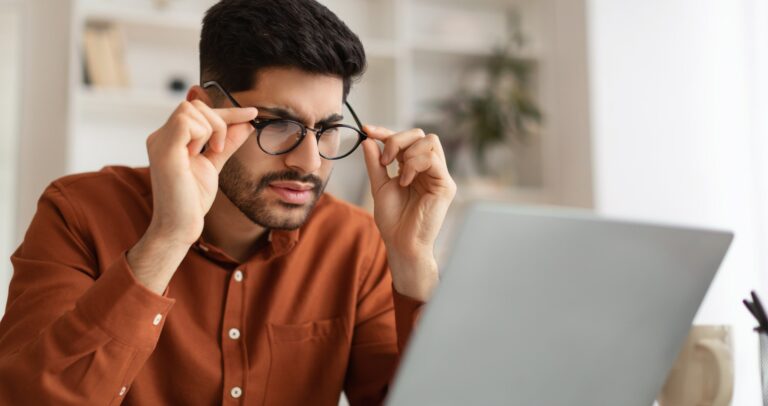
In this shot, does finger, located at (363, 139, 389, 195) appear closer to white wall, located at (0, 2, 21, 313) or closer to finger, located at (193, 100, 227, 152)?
finger, located at (193, 100, 227, 152)

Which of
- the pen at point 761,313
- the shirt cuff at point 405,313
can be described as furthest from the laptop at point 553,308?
the shirt cuff at point 405,313

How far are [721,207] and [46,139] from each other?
99.1 inches

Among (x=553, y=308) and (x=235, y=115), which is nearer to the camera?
(x=553, y=308)

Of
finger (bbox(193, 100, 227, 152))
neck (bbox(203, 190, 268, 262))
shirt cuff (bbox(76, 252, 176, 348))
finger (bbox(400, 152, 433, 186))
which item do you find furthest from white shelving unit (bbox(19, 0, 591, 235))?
shirt cuff (bbox(76, 252, 176, 348))

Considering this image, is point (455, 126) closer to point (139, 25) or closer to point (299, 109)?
point (139, 25)

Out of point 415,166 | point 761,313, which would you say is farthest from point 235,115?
point 761,313

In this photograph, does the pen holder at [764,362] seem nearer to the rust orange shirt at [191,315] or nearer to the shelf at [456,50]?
the rust orange shirt at [191,315]

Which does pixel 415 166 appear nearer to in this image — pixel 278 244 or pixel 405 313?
pixel 405 313

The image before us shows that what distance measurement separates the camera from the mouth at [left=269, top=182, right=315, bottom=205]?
128 cm

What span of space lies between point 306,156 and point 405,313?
31 cm

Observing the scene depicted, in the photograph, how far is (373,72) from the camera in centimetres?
321

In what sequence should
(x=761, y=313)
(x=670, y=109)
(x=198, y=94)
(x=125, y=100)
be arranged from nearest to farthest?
(x=761, y=313) → (x=198, y=94) → (x=125, y=100) → (x=670, y=109)

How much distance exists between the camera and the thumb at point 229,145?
3.55 ft

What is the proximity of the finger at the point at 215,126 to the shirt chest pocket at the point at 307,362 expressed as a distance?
0.35 m
